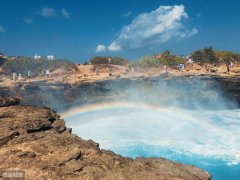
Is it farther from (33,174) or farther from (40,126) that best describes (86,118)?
(33,174)

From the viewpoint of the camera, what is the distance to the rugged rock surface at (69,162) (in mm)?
7819

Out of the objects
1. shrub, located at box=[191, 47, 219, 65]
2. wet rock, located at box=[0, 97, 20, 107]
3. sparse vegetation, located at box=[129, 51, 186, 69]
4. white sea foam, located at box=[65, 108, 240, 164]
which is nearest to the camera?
wet rock, located at box=[0, 97, 20, 107]

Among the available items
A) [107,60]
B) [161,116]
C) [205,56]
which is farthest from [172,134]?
[107,60]

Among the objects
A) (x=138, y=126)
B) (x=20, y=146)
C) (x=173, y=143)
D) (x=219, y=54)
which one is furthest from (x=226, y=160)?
(x=219, y=54)

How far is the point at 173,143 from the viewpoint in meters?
29.2

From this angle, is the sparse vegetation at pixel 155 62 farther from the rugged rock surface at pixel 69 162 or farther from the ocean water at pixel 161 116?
the rugged rock surface at pixel 69 162

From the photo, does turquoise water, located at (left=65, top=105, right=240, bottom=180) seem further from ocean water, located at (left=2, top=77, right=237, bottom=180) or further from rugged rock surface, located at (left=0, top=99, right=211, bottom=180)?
rugged rock surface, located at (left=0, top=99, right=211, bottom=180)

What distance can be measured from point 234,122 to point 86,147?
33312mm

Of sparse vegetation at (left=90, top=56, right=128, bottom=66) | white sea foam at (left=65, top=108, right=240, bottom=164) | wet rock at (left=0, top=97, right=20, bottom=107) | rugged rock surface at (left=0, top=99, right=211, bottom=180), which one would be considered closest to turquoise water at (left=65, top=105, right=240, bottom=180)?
white sea foam at (left=65, top=108, right=240, bottom=164)

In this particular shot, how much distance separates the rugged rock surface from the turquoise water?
14.6 m

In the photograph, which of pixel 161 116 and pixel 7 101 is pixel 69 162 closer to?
pixel 7 101

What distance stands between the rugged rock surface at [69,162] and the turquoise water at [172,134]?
14.6 meters

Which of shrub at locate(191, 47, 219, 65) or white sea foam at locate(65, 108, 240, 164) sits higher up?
shrub at locate(191, 47, 219, 65)

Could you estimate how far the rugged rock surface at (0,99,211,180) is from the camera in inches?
308
